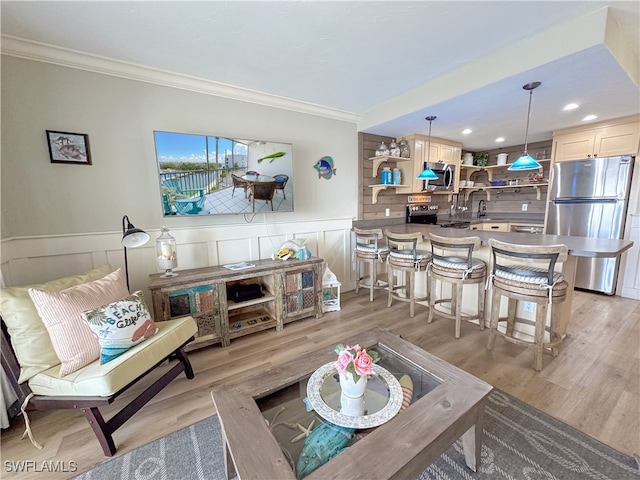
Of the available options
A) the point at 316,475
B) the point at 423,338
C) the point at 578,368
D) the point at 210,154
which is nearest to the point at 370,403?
the point at 316,475

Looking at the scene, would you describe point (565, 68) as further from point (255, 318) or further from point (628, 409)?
point (255, 318)

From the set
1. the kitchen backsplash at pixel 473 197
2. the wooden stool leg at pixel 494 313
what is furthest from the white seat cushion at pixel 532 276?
the kitchen backsplash at pixel 473 197

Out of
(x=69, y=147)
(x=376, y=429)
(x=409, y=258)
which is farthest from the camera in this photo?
(x=409, y=258)

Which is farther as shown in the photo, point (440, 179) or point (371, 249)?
point (440, 179)

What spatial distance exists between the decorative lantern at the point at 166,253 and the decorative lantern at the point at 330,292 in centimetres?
158

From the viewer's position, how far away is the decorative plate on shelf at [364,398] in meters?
1.10

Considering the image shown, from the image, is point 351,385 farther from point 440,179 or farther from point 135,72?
point 440,179

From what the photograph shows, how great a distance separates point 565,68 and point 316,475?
2.98 meters

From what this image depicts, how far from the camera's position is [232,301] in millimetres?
2598

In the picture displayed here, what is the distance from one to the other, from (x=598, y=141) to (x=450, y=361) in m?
3.74

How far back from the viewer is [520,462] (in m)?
1.31

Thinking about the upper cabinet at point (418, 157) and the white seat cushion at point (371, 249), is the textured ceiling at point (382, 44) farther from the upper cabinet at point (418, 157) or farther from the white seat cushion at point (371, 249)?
the white seat cushion at point (371, 249)

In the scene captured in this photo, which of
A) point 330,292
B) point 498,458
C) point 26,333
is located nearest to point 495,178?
point 330,292

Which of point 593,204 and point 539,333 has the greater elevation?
point 593,204
